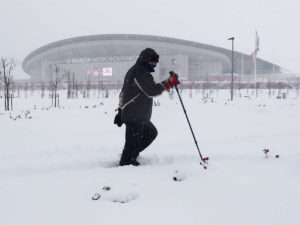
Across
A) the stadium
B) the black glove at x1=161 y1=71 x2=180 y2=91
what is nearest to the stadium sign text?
the stadium

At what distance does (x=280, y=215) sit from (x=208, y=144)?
3.21 m

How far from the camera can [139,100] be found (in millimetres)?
3828

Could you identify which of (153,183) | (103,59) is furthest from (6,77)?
(103,59)

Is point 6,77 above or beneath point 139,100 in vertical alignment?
above

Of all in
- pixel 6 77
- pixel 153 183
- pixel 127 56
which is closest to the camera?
pixel 153 183

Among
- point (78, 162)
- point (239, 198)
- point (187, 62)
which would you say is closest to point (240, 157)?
point (239, 198)

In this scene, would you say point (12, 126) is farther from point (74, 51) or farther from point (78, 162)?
point (74, 51)

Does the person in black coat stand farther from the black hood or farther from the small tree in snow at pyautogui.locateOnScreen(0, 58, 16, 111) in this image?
the small tree in snow at pyautogui.locateOnScreen(0, 58, 16, 111)

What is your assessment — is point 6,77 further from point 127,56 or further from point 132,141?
point 127,56

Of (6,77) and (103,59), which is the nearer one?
(6,77)

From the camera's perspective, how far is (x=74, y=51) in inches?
2549

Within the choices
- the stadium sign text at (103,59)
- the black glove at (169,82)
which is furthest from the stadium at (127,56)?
the black glove at (169,82)

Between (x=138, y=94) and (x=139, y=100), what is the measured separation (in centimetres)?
8

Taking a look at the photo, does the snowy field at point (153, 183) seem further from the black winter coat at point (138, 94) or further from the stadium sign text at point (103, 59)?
the stadium sign text at point (103, 59)
